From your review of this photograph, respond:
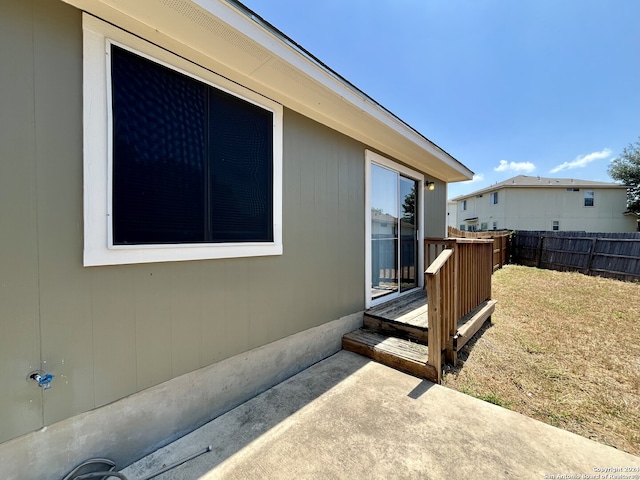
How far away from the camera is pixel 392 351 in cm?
291

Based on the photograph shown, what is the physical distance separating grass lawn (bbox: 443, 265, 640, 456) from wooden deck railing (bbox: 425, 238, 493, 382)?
364 millimetres

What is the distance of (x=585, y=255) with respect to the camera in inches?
352

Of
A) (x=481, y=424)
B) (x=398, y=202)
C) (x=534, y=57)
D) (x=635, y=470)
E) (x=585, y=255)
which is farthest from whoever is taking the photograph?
(x=585, y=255)

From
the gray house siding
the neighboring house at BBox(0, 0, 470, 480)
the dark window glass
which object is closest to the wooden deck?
the neighboring house at BBox(0, 0, 470, 480)

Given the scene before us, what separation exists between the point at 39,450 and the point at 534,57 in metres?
10.5

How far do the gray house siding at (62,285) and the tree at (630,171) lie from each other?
1116 inches

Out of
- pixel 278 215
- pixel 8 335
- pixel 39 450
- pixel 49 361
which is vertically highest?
pixel 278 215

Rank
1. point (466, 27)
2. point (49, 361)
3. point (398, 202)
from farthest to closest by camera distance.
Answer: point (466, 27) → point (398, 202) → point (49, 361)

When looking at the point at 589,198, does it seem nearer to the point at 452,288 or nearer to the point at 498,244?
the point at 498,244

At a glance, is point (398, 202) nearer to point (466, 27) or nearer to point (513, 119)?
point (466, 27)

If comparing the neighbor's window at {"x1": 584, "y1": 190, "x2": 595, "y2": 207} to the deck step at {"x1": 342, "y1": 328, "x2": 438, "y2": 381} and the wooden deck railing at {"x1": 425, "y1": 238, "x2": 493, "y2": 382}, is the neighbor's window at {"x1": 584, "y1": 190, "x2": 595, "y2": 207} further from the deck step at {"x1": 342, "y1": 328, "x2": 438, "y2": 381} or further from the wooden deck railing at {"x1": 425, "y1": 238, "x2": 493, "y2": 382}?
the deck step at {"x1": 342, "y1": 328, "x2": 438, "y2": 381}

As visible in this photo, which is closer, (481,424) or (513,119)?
(481,424)

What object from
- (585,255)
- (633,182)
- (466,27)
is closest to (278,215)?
(466,27)

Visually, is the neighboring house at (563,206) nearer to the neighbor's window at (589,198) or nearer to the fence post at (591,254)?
the neighbor's window at (589,198)
